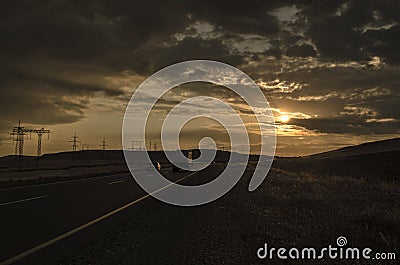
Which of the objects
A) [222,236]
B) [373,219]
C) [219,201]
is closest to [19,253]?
[222,236]

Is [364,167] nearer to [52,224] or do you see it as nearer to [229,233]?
[229,233]

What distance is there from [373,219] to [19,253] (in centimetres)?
899

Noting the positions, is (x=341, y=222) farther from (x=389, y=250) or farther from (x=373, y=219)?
(x=389, y=250)

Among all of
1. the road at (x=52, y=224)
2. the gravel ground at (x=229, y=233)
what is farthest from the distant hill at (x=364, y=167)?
the road at (x=52, y=224)

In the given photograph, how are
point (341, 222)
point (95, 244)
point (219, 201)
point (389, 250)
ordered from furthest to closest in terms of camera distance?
point (219, 201) < point (341, 222) < point (95, 244) < point (389, 250)

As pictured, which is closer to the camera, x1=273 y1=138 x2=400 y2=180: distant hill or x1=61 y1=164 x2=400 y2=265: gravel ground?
x1=61 y1=164 x2=400 y2=265: gravel ground

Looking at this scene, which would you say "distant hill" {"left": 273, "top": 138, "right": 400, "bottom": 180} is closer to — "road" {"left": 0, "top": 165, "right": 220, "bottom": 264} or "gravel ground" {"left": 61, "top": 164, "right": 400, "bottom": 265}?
"gravel ground" {"left": 61, "top": 164, "right": 400, "bottom": 265}

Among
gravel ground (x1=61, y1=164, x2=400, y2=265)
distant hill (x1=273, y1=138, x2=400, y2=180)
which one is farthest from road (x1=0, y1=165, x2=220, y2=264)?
distant hill (x1=273, y1=138, x2=400, y2=180)

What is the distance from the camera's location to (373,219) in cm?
1137

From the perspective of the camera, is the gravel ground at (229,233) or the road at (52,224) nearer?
the gravel ground at (229,233)

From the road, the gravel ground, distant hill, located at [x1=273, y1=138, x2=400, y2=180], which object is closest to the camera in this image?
the gravel ground

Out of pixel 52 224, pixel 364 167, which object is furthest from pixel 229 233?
pixel 364 167

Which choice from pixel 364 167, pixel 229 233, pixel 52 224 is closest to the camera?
pixel 229 233

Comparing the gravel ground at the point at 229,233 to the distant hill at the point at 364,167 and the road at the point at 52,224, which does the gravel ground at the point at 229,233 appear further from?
the distant hill at the point at 364,167
